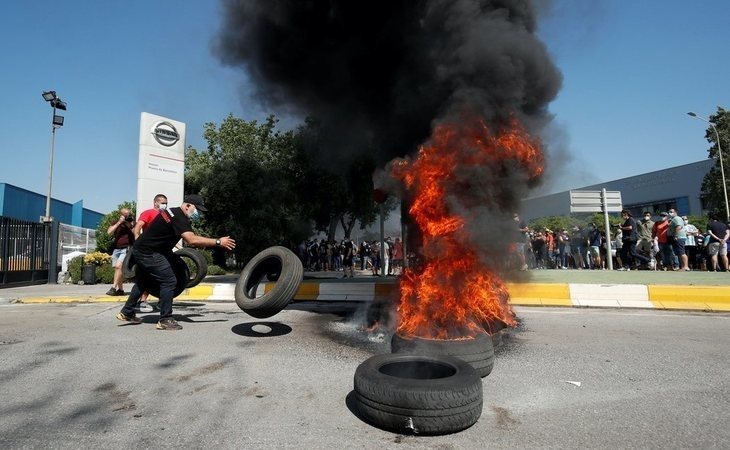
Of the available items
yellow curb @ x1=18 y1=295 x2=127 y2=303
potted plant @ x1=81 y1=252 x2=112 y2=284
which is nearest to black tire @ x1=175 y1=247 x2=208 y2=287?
yellow curb @ x1=18 y1=295 x2=127 y2=303

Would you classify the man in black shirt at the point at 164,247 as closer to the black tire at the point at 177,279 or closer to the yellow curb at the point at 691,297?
the black tire at the point at 177,279

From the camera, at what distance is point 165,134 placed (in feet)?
47.6

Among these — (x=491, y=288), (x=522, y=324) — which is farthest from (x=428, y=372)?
(x=522, y=324)

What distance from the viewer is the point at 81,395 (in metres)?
3.39

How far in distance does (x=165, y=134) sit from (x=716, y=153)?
119 ft

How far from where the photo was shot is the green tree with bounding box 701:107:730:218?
29.8 metres

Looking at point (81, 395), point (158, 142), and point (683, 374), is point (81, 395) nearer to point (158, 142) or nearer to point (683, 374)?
point (683, 374)

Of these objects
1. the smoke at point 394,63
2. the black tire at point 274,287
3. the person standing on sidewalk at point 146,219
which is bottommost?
the black tire at point 274,287

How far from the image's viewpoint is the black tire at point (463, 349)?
12.6 ft

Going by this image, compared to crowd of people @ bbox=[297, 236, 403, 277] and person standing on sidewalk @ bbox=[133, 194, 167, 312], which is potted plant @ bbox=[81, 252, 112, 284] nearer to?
person standing on sidewalk @ bbox=[133, 194, 167, 312]

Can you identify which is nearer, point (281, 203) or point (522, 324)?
point (522, 324)

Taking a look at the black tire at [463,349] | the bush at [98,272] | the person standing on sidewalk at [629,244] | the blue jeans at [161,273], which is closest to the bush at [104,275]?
the bush at [98,272]

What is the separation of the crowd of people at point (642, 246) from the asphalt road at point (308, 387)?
4186mm

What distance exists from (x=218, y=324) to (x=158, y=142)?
10.3 m
